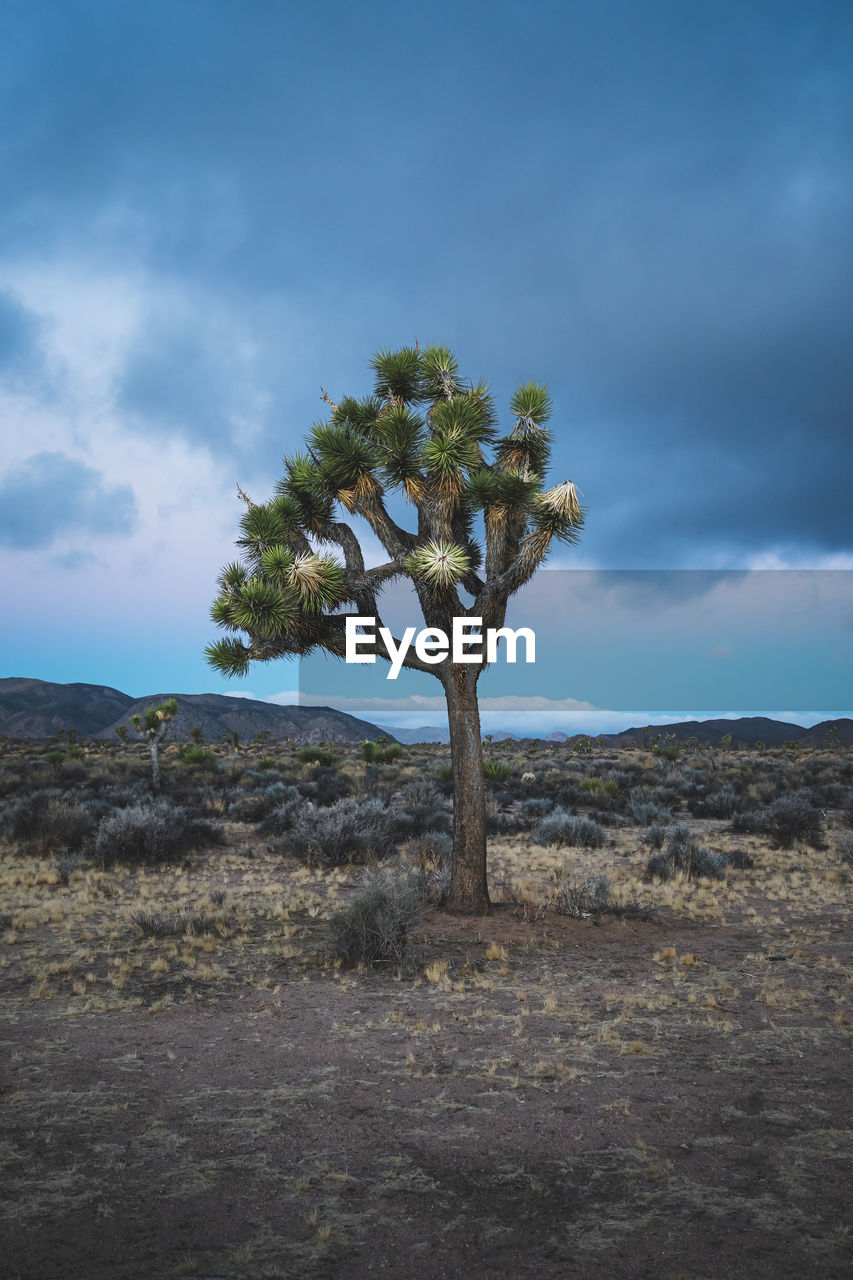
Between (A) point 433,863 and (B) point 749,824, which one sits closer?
(A) point 433,863

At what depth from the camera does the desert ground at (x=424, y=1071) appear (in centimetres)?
361

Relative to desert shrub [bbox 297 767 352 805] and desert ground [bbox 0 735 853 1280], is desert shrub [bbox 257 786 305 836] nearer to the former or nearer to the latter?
desert shrub [bbox 297 767 352 805]

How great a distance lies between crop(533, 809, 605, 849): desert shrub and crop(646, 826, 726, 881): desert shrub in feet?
9.07

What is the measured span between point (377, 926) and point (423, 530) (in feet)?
17.6

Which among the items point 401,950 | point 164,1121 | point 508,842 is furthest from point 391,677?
point 508,842

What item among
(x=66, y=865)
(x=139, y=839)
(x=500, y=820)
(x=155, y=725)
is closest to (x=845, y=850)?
(x=500, y=820)

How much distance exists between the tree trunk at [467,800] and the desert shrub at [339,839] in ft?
14.8

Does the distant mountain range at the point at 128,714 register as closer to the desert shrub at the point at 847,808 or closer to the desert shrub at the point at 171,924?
the desert shrub at the point at 847,808

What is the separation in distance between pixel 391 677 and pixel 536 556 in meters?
2.66

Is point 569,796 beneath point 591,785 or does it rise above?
beneath

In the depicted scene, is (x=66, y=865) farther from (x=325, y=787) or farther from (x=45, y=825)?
(x=325, y=787)

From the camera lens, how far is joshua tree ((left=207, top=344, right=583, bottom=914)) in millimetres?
10023

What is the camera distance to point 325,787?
2438 centimetres

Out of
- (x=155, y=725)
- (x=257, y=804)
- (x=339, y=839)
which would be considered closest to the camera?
(x=339, y=839)
